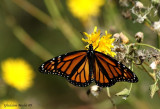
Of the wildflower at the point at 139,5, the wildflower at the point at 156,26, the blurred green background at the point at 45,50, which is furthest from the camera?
the blurred green background at the point at 45,50

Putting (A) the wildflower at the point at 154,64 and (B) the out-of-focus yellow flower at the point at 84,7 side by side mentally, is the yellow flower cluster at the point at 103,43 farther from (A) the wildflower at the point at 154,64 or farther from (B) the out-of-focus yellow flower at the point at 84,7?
(B) the out-of-focus yellow flower at the point at 84,7

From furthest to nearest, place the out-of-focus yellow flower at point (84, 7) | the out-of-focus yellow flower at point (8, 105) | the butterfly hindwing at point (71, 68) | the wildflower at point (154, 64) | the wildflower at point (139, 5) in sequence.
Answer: the out-of-focus yellow flower at point (84, 7)
the out-of-focus yellow flower at point (8, 105)
the butterfly hindwing at point (71, 68)
the wildflower at point (139, 5)
the wildflower at point (154, 64)

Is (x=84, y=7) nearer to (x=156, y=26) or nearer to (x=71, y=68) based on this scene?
(x=71, y=68)

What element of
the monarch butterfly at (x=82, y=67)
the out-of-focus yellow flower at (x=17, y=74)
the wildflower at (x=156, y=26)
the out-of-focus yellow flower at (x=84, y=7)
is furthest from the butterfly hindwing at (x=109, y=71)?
the out-of-focus yellow flower at (x=84, y=7)

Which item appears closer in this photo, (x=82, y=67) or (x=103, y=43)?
(x=103, y=43)

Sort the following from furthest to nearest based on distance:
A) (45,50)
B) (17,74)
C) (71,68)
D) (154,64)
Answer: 1. (17,74)
2. (45,50)
3. (71,68)
4. (154,64)

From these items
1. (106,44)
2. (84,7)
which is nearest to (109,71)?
(106,44)
